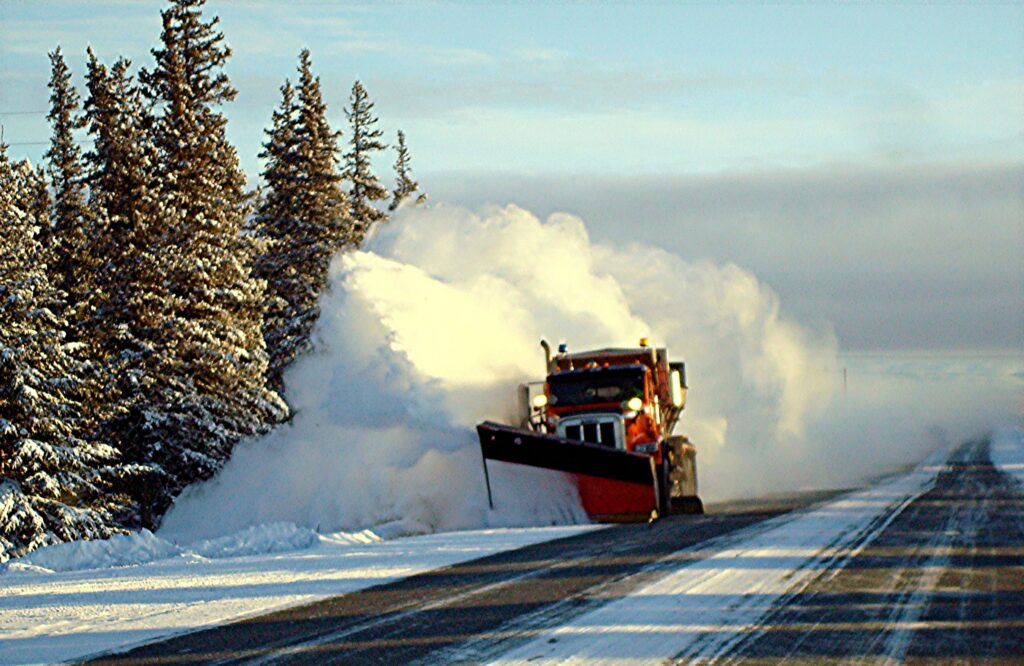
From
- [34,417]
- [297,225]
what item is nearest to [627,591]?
[34,417]

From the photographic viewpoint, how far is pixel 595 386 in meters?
21.7

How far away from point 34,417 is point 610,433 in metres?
10.7

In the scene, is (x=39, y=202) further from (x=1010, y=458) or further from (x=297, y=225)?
(x=1010, y=458)

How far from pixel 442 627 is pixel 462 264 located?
626 inches

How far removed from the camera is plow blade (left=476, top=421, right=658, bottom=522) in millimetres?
19734

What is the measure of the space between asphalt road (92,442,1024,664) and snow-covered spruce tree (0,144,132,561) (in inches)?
457

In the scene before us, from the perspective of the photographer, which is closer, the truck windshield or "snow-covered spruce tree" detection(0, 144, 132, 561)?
the truck windshield

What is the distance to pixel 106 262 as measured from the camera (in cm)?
3027

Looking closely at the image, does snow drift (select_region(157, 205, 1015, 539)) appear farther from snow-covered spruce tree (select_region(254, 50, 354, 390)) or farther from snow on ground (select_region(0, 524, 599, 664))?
snow-covered spruce tree (select_region(254, 50, 354, 390))

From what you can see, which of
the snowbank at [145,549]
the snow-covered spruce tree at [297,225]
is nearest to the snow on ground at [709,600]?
the snowbank at [145,549]

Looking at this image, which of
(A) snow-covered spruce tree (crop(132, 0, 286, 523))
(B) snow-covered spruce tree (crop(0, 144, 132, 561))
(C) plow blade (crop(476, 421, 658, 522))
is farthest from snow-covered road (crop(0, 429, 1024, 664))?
(A) snow-covered spruce tree (crop(132, 0, 286, 523))

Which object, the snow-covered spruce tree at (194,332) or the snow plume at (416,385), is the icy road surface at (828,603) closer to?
the snow plume at (416,385)

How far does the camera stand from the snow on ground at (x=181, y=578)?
31.6ft

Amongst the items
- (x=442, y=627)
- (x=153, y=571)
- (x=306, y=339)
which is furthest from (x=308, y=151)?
(x=442, y=627)
